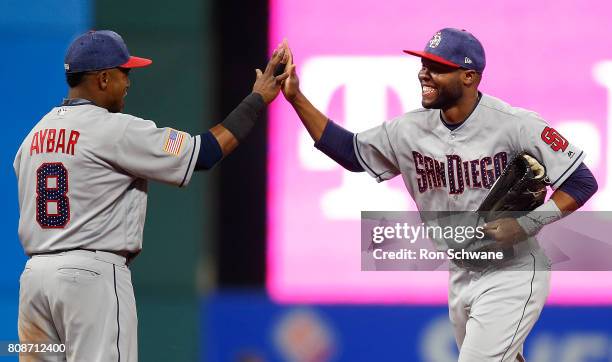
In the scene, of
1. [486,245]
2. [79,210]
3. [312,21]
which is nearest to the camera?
[79,210]

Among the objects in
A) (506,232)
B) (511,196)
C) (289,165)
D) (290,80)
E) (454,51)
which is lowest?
(289,165)

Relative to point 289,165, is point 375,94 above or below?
above

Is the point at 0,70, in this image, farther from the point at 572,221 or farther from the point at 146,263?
the point at 572,221

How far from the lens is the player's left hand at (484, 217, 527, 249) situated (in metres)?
4.60

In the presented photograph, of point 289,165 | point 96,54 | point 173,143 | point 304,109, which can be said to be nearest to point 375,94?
point 289,165

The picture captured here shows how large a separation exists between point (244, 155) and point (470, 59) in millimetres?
1866

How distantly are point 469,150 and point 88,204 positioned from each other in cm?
148

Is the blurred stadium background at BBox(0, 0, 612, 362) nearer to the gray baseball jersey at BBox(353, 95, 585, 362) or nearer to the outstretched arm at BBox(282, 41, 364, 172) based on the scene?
the outstretched arm at BBox(282, 41, 364, 172)

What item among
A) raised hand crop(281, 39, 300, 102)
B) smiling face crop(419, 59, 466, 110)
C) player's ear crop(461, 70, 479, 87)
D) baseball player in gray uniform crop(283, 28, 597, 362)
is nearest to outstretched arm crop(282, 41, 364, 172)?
raised hand crop(281, 39, 300, 102)

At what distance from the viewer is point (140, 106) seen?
6.33 meters

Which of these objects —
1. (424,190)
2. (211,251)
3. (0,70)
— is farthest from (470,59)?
(0,70)

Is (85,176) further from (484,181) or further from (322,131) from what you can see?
(484,181)

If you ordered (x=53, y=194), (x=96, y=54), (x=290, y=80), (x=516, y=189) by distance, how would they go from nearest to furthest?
(x=53, y=194) < (x=96, y=54) < (x=516, y=189) < (x=290, y=80)

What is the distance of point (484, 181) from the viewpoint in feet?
15.5
